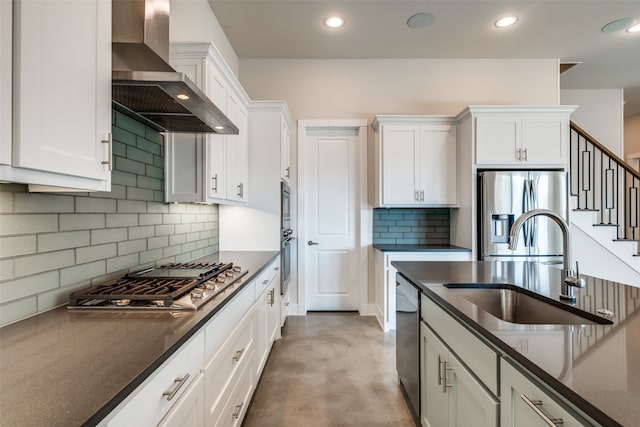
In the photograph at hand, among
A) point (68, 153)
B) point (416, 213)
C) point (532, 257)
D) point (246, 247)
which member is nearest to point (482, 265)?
point (532, 257)

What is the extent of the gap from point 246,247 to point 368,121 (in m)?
2.18

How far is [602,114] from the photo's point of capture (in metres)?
4.70

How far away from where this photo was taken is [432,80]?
393 cm

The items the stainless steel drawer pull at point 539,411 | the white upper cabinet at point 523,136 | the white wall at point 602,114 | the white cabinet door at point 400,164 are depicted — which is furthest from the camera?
the white wall at point 602,114

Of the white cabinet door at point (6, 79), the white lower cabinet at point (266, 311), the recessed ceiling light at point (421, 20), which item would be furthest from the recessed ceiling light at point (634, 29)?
the white cabinet door at point (6, 79)

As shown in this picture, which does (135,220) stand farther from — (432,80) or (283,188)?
(432,80)

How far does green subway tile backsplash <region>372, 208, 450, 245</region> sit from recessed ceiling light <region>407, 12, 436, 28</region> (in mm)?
2024

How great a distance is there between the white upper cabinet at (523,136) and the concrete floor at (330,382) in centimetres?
227

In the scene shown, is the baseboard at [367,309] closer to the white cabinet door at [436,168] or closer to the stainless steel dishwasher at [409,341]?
the white cabinet door at [436,168]

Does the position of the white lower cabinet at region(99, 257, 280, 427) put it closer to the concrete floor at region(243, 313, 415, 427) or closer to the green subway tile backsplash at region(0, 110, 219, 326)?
the concrete floor at region(243, 313, 415, 427)

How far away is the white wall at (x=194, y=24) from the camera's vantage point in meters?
→ 2.30

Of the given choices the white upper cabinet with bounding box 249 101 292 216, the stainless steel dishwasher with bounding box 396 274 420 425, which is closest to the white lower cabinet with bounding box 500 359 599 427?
the stainless steel dishwasher with bounding box 396 274 420 425

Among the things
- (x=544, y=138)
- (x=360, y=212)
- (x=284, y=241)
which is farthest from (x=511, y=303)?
(x=544, y=138)

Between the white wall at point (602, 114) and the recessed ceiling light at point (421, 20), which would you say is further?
the white wall at point (602, 114)
